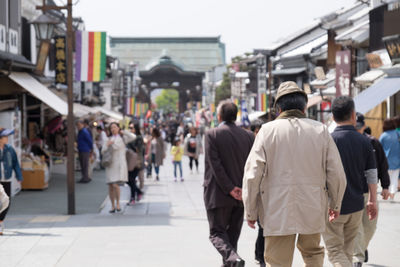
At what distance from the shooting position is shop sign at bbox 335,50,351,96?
20.7 meters

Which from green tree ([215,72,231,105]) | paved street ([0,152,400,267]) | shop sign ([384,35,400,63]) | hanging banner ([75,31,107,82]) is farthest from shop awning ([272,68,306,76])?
green tree ([215,72,231,105])

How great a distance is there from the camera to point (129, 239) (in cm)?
844

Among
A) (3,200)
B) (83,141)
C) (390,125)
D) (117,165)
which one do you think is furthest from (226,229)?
(83,141)

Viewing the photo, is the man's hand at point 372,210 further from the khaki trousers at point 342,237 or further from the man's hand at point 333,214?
the man's hand at point 333,214

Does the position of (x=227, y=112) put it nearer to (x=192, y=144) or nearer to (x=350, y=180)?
(x=350, y=180)

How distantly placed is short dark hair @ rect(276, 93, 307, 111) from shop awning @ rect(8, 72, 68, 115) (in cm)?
1050

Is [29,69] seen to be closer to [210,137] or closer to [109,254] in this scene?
[109,254]

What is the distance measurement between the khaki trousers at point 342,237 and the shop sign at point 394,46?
12372mm

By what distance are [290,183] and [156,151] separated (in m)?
14.2

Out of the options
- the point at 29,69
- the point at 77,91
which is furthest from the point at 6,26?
the point at 77,91

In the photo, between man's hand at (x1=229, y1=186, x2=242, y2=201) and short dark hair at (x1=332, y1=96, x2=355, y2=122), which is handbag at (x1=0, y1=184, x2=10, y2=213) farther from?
short dark hair at (x1=332, y1=96, x2=355, y2=122)

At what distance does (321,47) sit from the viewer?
31.5 metres

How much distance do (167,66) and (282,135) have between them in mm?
77684

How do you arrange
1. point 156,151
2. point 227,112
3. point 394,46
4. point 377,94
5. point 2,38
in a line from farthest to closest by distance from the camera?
point 156,151
point 394,46
point 377,94
point 2,38
point 227,112
